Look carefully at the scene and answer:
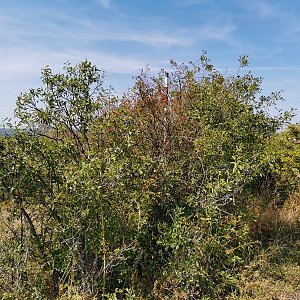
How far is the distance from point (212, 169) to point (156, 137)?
2.84 ft

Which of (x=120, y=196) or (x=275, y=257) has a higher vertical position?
(x=120, y=196)

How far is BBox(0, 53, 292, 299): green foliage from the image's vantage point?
3.33 meters

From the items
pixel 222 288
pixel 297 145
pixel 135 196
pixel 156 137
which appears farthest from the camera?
pixel 297 145

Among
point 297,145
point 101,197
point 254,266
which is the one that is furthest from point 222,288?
point 297,145

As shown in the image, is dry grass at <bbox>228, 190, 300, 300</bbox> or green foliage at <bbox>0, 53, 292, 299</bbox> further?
dry grass at <bbox>228, 190, 300, 300</bbox>

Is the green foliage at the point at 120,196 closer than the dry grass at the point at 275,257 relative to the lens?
Yes

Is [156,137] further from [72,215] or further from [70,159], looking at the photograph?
[72,215]

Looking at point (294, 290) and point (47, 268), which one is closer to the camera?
point (47, 268)

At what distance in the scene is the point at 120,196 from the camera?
3436 mm

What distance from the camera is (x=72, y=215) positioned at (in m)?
3.35

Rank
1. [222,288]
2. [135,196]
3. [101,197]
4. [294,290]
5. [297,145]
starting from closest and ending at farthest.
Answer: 1. [101,197]
2. [135,196]
3. [222,288]
4. [294,290]
5. [297,145]

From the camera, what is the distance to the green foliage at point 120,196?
10.9 feet

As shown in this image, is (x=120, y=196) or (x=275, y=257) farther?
(x=275, y=257)

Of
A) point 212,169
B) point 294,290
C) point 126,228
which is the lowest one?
point 294,290
